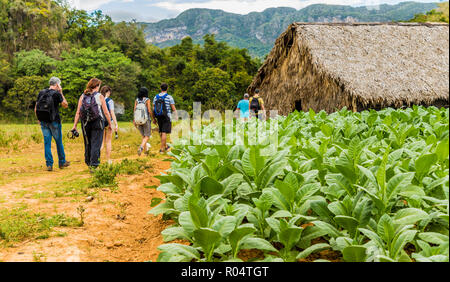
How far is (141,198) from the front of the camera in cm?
543

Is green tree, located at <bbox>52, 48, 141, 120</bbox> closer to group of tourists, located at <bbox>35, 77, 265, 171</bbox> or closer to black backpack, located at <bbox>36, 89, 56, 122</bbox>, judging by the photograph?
group of tourists, located at <bbox>35, 77, 265, 171</bbox>

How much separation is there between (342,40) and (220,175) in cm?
1366

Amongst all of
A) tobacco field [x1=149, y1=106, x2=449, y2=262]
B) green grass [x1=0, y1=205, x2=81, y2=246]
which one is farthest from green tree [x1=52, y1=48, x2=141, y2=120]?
tobacco field [x1=149, y1=106, x2=449, y2=262]

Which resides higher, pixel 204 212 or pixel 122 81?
pixel 122 81

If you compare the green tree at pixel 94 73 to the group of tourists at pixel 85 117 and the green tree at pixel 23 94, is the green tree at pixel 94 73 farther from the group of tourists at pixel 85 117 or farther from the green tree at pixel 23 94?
the group of tourists at pixel 85 117

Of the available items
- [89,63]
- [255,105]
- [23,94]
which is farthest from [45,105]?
[23,94]

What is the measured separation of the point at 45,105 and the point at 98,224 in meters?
4.04

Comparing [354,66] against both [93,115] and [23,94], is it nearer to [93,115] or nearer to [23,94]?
[93,115]

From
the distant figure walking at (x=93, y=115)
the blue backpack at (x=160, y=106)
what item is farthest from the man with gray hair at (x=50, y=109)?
the blue backpack at (x=160, y=106)

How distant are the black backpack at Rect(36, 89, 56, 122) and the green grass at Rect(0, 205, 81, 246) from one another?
2.99 metres

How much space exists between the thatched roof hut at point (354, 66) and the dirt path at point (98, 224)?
855cm

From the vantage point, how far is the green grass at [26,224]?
11.5ft
